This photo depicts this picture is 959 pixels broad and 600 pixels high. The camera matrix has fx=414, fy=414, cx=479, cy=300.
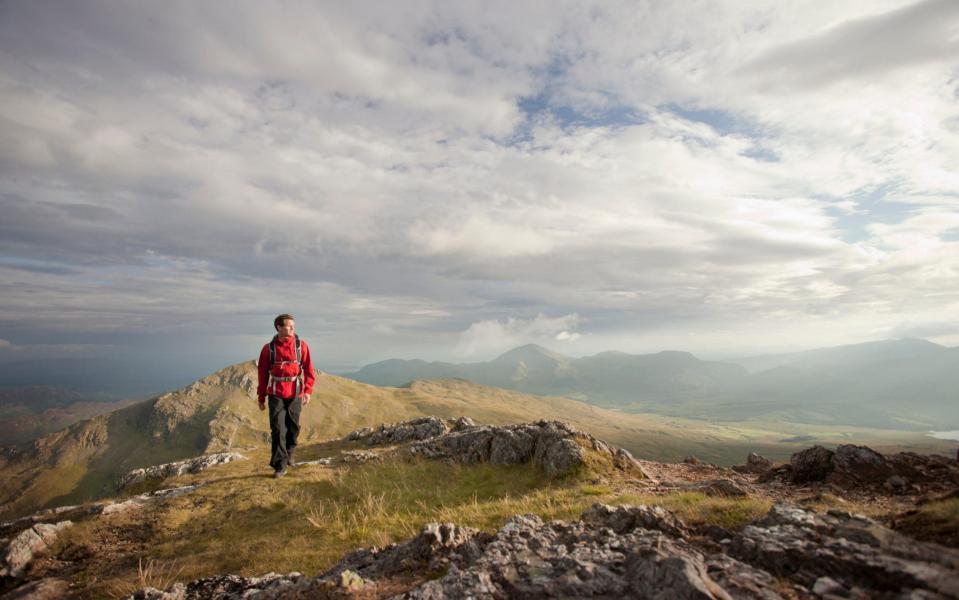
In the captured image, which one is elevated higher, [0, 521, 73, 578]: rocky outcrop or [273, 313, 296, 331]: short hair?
[273, 313, 296, 331]: short hair

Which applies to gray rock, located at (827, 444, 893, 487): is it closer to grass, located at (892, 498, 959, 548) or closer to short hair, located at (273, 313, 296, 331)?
grass, located at (892, 498, 959, 548)

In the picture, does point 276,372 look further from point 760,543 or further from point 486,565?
point 760,543

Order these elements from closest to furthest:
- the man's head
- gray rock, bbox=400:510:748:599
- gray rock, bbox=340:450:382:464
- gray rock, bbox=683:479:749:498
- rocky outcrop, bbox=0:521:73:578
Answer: gray rock, bbox=400:510:748:599 → rocky outcrop, bbox=0:521:73:578 → gray rock, bbox=683:479:749:498 → the man's head → gray rock, bbox=340:450:382:464

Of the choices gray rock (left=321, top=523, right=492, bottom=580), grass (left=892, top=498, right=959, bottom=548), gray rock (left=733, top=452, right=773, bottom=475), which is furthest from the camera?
gray rock (left=733, top=452, right=773, bottom=475)

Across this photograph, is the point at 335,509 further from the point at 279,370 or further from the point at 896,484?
the point at 896,484

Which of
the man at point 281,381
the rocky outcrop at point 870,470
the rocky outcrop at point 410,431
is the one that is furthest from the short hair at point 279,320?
the rocky outcrop at point 870,470

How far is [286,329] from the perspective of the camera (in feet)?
52.6

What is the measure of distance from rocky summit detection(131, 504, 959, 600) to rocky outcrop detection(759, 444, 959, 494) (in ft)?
26.7

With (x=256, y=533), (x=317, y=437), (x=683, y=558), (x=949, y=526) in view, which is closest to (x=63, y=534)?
(x=256, y=533)

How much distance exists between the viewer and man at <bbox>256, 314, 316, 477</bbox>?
52.5ft

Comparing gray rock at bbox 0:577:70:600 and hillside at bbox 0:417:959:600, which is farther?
gray rock at bbox 0:577:70:600

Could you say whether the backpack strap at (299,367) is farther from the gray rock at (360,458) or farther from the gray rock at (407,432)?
the gray rock at (407,432)

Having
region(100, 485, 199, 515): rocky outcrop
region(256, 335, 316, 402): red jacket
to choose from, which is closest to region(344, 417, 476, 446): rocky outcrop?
region(256, 335, 316, 402): red jacket

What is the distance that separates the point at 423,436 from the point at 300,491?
43.9 feet
